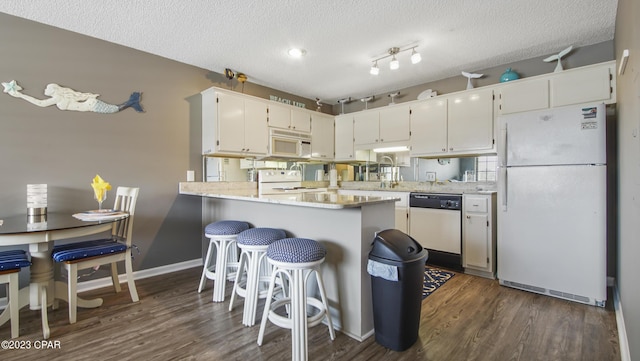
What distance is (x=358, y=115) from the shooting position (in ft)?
15.3

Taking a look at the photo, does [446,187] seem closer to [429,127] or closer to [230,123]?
[429,127]

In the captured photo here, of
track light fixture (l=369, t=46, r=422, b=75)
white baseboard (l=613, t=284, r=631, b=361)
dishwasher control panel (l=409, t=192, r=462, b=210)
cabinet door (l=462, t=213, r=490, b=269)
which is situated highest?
track light fixture (l=369, t=46, r=422, b=75)

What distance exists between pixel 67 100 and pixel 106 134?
1.34 feet

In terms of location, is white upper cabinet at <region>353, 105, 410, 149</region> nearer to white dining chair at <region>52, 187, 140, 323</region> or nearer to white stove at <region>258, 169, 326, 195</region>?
white stove at <region>258, 169, 326, 195</region>

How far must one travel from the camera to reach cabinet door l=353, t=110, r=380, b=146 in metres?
4.43

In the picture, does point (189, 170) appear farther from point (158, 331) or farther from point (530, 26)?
point (530, 26)

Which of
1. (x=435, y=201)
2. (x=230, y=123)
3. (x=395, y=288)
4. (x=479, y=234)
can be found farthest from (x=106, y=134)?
(x=479, y=234)

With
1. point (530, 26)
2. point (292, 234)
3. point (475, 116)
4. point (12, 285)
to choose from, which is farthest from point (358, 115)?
point (12, 285)

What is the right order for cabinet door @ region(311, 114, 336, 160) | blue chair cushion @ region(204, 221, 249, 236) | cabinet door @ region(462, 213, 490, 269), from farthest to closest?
cabinet door @ region(311, 114, 336, 160), cabinet door @ region(462, 213, 490, 269), blue chair cushion @ region(204, 221, 249, 236)

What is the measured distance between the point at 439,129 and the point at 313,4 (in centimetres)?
228

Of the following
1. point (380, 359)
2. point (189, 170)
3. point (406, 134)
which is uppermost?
point (406, 134)

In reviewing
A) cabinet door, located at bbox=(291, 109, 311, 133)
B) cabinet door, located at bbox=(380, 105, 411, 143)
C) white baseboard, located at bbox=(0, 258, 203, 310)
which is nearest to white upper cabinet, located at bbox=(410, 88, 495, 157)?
cabinet door, located at bbox=(380, 105, 411, 143)

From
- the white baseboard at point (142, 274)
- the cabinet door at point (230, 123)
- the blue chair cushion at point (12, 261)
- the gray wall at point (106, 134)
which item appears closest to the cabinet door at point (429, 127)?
the cabinet door at point (230, 123)

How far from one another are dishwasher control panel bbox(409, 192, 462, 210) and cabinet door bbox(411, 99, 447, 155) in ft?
2.19
